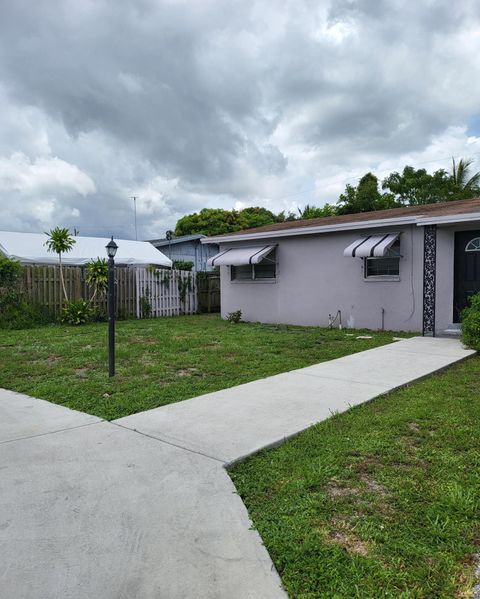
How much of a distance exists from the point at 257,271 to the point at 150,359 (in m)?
7.32

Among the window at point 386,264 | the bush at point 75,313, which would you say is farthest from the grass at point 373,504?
the bush at point 75,313

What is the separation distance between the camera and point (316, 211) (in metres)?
35.6

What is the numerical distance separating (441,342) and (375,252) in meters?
2.64

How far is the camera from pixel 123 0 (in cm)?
902

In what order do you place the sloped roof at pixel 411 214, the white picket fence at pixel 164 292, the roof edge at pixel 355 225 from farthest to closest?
the white picket fence at pixel 164 292 → the sloped roof at pixel 411 214 → the roof edge at pixel 355 225

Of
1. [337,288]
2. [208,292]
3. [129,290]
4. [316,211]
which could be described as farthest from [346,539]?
[316,211]

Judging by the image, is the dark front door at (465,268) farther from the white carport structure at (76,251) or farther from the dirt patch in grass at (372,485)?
the white carport structure at (76,251)

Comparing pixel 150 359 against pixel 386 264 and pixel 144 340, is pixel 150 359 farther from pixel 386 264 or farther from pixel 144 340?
pixel 386 264

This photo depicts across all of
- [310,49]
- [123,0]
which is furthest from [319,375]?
[310,49]

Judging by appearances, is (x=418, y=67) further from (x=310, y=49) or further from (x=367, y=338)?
(x=367, y=338)

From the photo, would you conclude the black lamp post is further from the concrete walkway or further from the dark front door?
the dark front door

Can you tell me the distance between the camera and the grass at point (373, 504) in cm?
209

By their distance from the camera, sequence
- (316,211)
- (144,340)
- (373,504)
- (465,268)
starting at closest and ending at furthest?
(373,504)
(144,340)
(465,268)
(316,211)

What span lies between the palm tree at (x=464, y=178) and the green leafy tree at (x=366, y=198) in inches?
157
